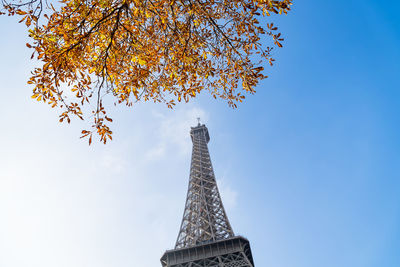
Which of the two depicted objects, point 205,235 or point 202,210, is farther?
point 202,210

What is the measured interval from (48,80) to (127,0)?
5.73 ft

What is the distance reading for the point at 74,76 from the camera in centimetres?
495

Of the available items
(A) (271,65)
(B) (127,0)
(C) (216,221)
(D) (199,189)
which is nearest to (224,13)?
(A) (271,65)

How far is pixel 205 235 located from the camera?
37.0m

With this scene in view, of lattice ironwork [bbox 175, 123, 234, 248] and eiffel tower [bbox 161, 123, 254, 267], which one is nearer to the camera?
eiffel tower [bbox 161, 123, 254, 267]

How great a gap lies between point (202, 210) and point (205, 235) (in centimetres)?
529

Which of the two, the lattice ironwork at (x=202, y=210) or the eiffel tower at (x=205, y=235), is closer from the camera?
the eiffel tower at (x=205, y=235)

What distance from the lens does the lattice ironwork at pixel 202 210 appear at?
36000 mm

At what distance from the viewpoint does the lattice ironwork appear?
36000 mm

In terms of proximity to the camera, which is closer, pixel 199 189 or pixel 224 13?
pixel 224 13

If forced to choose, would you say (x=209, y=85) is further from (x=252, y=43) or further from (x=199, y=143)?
(x=199, y=143)

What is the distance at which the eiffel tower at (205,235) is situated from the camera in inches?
1232

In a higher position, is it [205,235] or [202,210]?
[202,210]

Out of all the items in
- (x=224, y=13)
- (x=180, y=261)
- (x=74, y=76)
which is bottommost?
(x=74, y=76)
